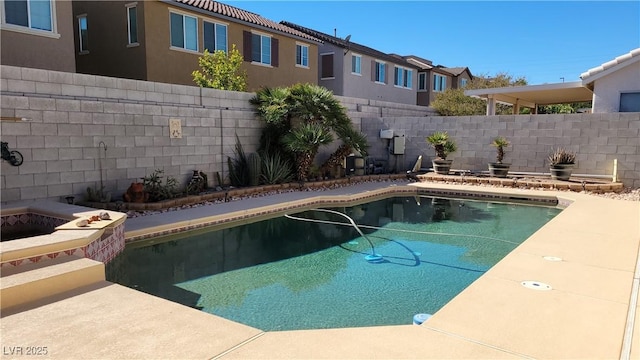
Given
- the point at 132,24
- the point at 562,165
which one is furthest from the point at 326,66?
the point at 562,165

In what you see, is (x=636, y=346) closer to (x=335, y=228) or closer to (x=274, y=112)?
(x=335, y=228)

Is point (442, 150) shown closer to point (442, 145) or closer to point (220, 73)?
point (442, 145)

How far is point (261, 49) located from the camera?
59.5 feet

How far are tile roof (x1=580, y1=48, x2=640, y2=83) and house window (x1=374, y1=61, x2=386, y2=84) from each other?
13324 mm

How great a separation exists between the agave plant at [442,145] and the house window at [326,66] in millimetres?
Result: 10841

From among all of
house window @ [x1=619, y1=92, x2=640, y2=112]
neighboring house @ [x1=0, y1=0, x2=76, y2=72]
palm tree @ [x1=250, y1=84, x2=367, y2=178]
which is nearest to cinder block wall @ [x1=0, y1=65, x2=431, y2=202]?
palm tree @ [x1=250, y1=84, x2=367, y2=178]

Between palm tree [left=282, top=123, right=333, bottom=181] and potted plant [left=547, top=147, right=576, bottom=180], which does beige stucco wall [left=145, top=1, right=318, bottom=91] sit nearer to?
palm tree [left=282, top=123, right=333, bottom=181]

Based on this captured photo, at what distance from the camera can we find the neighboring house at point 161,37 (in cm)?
1397

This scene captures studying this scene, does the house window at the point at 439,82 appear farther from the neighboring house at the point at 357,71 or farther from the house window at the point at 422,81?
the neighboring house at the point at 357,71

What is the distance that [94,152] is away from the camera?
8031 millimetres

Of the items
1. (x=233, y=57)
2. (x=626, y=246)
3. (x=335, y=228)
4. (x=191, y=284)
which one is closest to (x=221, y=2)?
(x=233, y=57)

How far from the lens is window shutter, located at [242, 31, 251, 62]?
1711 centimetres

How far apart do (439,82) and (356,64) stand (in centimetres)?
992

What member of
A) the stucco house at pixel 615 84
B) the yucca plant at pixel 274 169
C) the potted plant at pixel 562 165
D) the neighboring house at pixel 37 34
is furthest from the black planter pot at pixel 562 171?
the neighboring house at pixel 37 34
